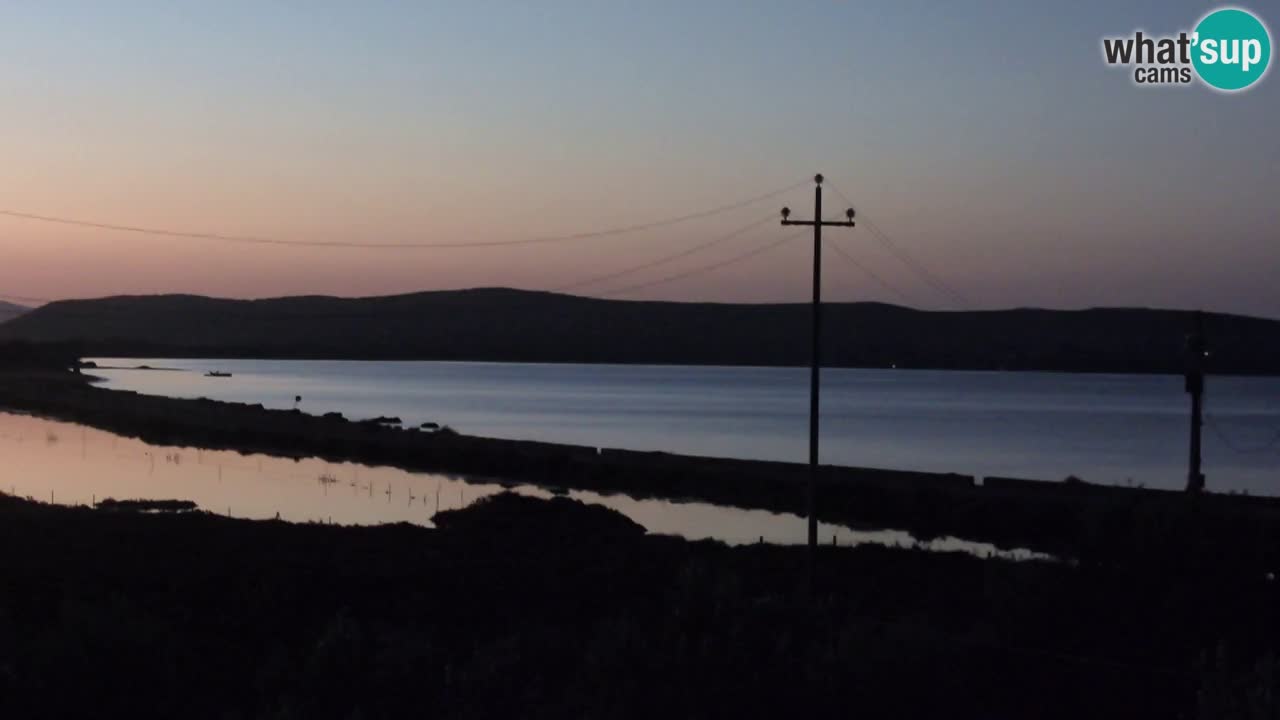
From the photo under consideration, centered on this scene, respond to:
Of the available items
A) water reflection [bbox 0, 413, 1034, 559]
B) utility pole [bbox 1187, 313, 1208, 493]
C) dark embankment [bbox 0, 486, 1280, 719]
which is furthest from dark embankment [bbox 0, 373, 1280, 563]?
dark embankment [bbox 0, 486, 1280, 719]

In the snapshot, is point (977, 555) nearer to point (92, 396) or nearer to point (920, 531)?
point (920, 531)

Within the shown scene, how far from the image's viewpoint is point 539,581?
2102 cm

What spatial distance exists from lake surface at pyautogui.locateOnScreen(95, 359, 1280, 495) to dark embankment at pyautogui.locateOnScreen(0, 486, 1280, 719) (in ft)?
135

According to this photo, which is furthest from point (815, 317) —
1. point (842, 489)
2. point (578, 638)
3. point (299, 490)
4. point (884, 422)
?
point (884, 422)

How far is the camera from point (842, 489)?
4203 cm

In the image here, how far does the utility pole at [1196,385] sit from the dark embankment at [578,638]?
5385 millimetres

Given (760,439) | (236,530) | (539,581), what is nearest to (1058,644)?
(539,581)

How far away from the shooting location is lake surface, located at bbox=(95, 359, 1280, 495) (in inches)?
2763

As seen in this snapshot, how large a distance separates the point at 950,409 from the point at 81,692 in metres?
124

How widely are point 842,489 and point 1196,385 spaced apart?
13.4 meters

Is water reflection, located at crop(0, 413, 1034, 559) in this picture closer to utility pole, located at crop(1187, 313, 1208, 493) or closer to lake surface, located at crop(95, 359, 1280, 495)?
utility pole, located at crop(1187, 313, 1208, 493)

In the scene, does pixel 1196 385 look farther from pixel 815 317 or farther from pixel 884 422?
pixel 884 422

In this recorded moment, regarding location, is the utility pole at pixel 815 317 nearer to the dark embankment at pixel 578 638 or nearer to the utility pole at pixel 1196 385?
the dark embankment at pixel 578 638

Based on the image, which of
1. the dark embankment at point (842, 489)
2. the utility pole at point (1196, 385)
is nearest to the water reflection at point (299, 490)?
the dark embankment at point (842, 489)
